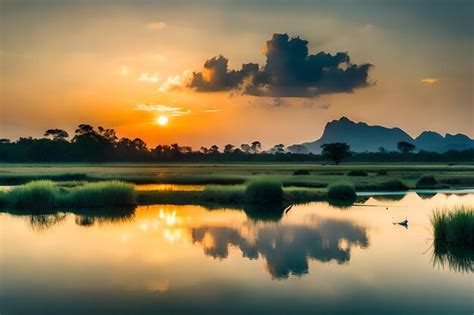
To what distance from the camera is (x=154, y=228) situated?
24.7 meters

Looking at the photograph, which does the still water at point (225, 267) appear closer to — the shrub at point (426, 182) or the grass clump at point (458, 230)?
the grass clump at point (458, 230)

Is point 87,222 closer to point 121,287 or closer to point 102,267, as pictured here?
point 102,267

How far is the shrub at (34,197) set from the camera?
104ft

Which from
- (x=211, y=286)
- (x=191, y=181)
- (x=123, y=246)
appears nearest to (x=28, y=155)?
(x=191, y=181)

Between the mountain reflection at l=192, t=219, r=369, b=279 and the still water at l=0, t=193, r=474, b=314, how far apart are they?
0.14ft

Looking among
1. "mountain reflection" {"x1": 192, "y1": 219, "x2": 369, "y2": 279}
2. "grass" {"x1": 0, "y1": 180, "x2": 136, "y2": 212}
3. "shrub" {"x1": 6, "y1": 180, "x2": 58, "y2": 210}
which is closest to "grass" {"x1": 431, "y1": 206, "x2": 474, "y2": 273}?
"mountain reflection" {"x1": 192, "y1": 219, "x2": 369, "y2": 279}

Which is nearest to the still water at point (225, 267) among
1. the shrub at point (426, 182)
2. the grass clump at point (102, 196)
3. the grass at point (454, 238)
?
the grass at point (454, 238)

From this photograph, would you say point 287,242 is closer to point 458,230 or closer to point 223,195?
point 458,230

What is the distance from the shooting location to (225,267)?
16.8m

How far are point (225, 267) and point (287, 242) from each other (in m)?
5.12

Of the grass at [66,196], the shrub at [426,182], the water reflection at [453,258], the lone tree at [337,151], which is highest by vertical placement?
the lone tree at [337,151]

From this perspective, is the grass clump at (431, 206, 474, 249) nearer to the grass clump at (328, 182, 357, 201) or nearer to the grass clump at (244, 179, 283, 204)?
the grass clump at (244, 179, 283, 204)

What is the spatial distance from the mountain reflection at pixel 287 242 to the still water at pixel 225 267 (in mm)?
44

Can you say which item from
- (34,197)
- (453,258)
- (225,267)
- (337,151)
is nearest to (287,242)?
(225,267)
